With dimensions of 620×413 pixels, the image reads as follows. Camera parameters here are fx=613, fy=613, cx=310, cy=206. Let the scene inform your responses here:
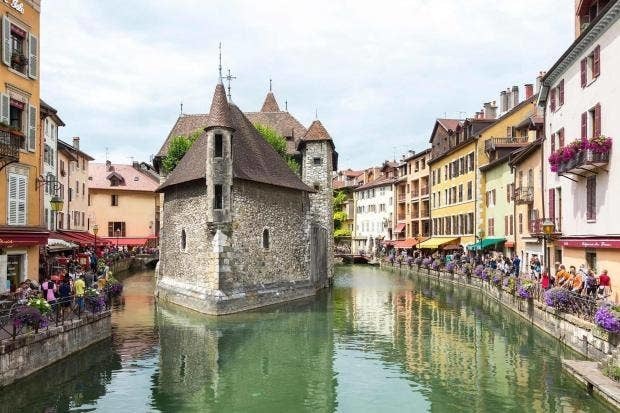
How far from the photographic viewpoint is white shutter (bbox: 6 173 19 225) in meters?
19.8

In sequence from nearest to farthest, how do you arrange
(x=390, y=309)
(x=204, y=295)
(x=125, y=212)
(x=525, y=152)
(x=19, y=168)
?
1. (x=19, y=168)
2. (x=204, y=295)
3. (x=390, y=309)
4. (x=525, y=152)
5. (x=125, y=212)

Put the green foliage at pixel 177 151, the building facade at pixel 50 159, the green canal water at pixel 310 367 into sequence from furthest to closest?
the green foliage at pixel 177 151 → the building facade at pixel 50 159 → the green canal water at pixel 310 367

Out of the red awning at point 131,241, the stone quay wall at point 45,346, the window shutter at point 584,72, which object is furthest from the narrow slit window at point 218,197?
the red awning at point 131,241

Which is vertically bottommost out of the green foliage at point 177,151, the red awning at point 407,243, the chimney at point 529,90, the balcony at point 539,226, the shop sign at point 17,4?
the red awning at point 407,243

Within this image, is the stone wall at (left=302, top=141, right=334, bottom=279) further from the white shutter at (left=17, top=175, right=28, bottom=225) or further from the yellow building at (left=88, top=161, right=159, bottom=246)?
the yellow building at (left=88, top=161, right=159, bottom=246)

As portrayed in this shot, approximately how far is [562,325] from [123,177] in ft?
197

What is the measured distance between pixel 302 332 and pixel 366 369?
6.47m

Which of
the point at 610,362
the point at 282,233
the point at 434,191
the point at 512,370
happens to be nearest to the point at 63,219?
the point at 282,233

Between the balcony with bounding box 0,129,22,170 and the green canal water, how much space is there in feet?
20.8

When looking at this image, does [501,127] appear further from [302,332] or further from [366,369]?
[366,369]

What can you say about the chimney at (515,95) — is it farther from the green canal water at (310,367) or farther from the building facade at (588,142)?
the green canal water at (310,367)

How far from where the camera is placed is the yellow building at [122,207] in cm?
6881

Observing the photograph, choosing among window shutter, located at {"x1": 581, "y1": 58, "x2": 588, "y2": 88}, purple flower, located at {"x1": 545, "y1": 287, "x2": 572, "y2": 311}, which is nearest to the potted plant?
purple flower, located at {"x1": 545, "y1": 287, "x2": 572, "y2": 311}

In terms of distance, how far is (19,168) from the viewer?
2038 centimetres
